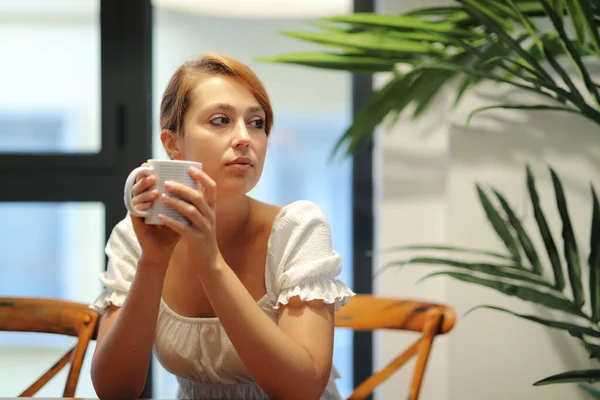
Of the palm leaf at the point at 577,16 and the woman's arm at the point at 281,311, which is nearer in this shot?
the woman's arm at the point at 281,311

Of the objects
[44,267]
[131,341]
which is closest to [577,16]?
[131,341]

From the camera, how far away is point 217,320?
121 centimetres

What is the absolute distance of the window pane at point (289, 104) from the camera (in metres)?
2.76

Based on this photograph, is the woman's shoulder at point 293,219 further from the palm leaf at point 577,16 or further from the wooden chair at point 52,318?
the palm leaf at point 577,16

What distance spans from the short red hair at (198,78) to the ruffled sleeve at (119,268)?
0.75ft

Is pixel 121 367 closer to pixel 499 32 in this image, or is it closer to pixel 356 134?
pixel 499 32

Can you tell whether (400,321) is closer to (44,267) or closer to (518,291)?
(518,291)

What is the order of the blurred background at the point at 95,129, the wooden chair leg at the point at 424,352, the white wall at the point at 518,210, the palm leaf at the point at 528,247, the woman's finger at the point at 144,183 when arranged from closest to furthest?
1. the woman's finger at the point at 144,183
2. the wooden chair leg at the point at 424,352
3. the palm leaf at the point at 528,247
4. the white wall at the point at 518,210
5. the blurred background at the point at 95,129

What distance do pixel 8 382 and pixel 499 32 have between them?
2.37 m

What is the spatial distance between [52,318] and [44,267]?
4.97 ft

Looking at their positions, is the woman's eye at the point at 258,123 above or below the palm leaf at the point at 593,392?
above

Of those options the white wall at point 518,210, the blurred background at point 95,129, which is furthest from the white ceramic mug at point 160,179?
the blurred background at point 95,129

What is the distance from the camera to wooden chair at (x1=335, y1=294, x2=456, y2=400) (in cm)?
132

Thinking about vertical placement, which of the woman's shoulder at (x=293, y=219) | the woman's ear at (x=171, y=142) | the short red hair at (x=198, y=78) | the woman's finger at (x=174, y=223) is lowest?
the woman's shoulder at (x=293, y=219)
